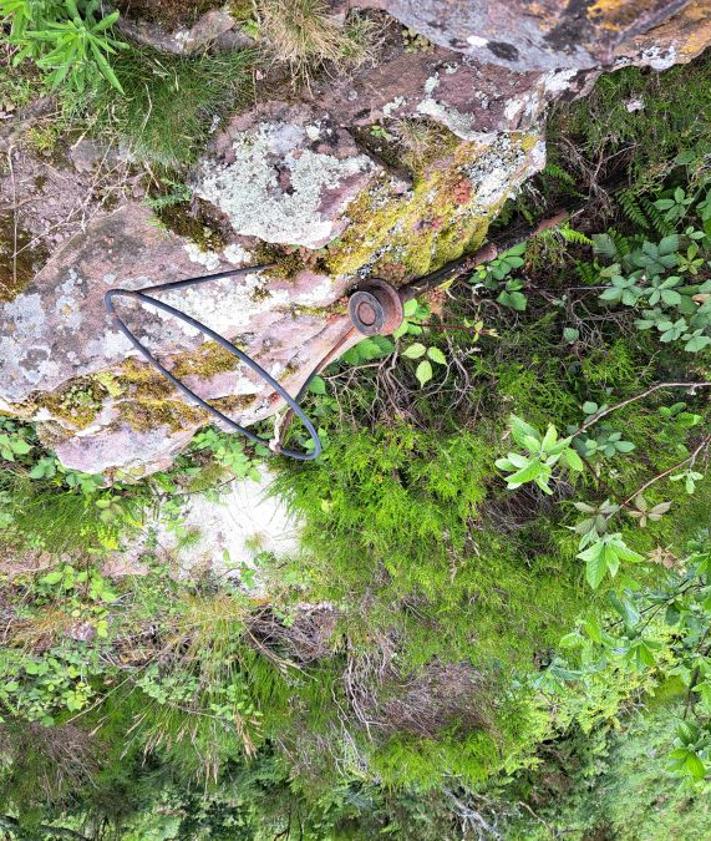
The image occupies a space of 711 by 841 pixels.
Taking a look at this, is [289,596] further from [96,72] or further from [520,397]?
[96,72]

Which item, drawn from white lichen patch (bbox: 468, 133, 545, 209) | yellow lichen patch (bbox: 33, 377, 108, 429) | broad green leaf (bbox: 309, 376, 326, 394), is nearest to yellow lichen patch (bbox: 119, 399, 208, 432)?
yellow lichen patch (bbox: 33, 377, 108, 429)

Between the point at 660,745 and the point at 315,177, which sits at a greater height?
the point at 315,177

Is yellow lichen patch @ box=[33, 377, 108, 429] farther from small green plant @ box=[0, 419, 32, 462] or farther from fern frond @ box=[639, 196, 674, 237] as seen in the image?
fern frond @ box=[639, 196, 674, 237]

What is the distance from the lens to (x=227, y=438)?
3277mm

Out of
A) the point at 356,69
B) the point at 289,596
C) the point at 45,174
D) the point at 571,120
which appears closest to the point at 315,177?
the point at 356,69

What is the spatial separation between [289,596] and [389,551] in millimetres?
1137

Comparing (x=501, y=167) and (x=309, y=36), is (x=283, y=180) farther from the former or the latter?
(x=501, y=167)

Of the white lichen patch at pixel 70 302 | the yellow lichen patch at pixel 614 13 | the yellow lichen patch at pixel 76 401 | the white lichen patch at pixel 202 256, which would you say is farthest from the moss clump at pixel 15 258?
the yellow lichen patch at pixel 614 13

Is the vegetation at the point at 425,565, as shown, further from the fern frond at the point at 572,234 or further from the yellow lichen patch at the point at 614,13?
the yellow lichen patch at the point at 614,13

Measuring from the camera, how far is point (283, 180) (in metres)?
2.14

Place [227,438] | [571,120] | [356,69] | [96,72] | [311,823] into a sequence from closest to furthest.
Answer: [96,72]
[356,69]
[571,120]
[227,438]
[311,823]

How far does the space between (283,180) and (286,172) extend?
0.03 metres

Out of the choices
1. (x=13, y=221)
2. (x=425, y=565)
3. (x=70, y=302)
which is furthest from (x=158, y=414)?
(x=425, y=565)

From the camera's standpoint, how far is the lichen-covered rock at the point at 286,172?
2.13m
